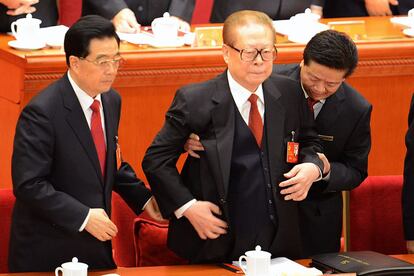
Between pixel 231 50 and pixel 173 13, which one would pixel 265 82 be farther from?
pixel 173 13

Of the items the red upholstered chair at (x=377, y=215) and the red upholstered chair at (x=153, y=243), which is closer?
the red upholstered chair at (x=153, y=243)

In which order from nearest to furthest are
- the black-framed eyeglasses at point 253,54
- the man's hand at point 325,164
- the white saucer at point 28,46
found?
the black-framed eyeglasses at point 253,54
the man's hand at point 325,164
the white saucer at point 28,46

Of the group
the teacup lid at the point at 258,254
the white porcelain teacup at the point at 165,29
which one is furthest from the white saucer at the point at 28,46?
the teacup lid at the point at 258,254

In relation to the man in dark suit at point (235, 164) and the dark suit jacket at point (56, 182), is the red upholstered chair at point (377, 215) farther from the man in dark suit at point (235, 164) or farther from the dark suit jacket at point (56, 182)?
the dark suit jacket at point (56, 182)

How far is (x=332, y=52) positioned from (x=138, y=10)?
2009mm

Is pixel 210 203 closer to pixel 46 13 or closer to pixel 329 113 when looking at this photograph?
pixel 329 113

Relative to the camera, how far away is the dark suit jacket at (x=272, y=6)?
5.84 metres

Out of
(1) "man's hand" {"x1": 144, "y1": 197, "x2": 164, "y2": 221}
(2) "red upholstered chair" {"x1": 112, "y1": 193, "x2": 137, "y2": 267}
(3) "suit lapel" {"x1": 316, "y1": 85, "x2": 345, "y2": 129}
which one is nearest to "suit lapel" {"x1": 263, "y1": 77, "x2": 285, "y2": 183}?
(3) "suit lapel" {"x1": 316, "y1": 85, "x2": 345, "y2": 129}

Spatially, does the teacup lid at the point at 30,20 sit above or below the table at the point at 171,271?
above

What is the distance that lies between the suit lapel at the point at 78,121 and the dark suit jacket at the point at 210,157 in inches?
8.3

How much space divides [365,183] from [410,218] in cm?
25

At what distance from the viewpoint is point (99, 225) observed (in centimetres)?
344

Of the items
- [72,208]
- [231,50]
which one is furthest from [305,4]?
[72,208]

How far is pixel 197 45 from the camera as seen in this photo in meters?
4.98
